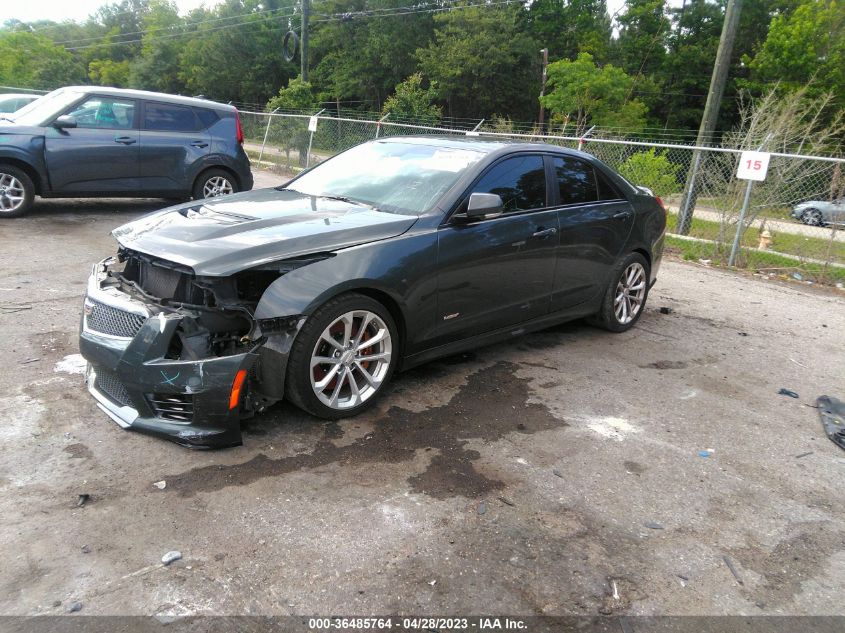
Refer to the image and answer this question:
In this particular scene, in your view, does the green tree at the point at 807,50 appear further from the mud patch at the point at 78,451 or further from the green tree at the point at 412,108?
the mud patch at the point at 78,451

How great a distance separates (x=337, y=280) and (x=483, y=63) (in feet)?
152

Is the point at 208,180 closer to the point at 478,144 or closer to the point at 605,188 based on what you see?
the point at 478,144

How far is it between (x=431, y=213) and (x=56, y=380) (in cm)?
271

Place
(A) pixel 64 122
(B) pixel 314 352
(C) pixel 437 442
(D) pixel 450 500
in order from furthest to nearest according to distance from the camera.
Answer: (A) pixel 64 122, (C) pixel 437 442, (B) pixel 314 352, (D) pixel 450 500

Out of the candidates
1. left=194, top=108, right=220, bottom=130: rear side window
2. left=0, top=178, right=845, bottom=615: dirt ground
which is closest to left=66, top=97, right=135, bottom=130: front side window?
left=194, top=108, right=220, bottom=130: rear side window

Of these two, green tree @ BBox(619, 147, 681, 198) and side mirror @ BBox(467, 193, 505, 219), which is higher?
side mirror @ BBox(467, 193, 505, 219)

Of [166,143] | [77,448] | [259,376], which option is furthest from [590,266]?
[166,143]

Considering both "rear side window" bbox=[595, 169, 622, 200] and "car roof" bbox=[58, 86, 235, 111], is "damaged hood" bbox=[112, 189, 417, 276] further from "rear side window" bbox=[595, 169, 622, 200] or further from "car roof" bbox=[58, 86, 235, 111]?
"car roof" bbox=[58, 86, 235, 111]

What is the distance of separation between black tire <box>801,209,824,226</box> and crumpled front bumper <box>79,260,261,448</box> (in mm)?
9507

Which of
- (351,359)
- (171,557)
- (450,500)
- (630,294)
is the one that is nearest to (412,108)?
(630,294)

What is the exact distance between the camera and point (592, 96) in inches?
1628

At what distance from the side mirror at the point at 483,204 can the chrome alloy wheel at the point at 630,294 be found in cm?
213

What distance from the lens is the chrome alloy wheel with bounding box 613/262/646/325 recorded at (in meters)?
5.94

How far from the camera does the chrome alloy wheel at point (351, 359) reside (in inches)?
146
